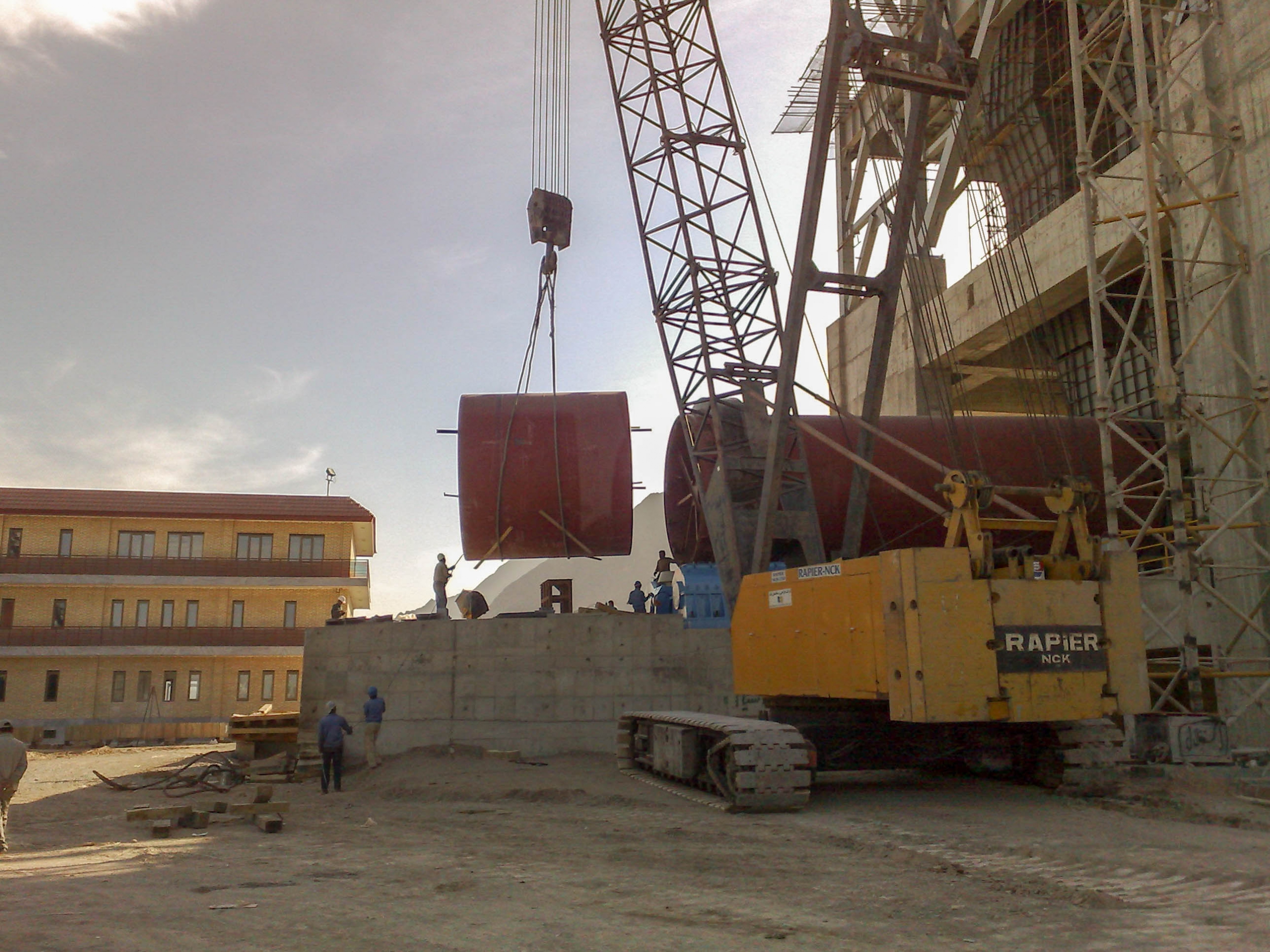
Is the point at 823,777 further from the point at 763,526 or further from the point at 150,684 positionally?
the point at 150,684

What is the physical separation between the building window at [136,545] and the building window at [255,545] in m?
3.32

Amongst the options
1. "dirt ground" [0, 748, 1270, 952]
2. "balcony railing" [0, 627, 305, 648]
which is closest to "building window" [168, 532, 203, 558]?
"balcony railing" [0, 627, 305, 648]

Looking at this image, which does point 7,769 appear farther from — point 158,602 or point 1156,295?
point 158,602

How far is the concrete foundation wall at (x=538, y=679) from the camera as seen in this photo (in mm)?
17484

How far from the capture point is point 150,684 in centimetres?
4044

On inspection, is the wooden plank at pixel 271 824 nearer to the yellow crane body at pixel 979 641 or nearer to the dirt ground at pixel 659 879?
the dirt ground at pixel 659 879

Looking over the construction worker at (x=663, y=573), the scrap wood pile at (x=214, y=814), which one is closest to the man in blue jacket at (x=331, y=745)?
the scrap wood pile at (x=214, y=814)

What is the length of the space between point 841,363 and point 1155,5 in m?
16.1

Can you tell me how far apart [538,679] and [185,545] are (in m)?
29.6

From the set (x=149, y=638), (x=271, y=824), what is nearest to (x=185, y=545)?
(x=149, y=638)

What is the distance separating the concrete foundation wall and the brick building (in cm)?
2385

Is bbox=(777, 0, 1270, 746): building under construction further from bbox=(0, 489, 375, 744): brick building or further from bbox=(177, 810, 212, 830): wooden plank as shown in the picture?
bbox=(0, 489, 375, 744): brick building

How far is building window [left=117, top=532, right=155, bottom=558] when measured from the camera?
1634 inches

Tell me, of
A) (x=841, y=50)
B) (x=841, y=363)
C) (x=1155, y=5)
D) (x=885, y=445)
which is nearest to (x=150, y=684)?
(x=841, y=363)
